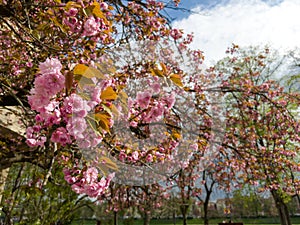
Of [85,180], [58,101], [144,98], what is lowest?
[85,180]

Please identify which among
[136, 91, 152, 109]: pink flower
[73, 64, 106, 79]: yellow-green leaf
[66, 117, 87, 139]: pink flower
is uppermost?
[136, 91, 152, 109]: pink flower

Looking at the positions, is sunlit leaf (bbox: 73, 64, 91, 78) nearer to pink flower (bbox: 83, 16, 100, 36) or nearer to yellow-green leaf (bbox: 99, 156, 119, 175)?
yellow-green leaf (bbox: 99, 156, 119, 175)

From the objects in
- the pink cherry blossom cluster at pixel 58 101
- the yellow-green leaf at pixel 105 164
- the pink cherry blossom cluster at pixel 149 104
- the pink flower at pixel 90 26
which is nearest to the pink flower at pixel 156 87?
the pink cherry blossom cluster at pixel 149 104

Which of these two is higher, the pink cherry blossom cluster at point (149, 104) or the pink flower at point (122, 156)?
the pink cherry blossom cluster at point (149, 104)

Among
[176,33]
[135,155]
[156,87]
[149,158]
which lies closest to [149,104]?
[156,87]

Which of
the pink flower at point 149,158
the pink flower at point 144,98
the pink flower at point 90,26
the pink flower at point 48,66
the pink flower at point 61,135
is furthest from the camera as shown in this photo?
the pink flower at point 149,158

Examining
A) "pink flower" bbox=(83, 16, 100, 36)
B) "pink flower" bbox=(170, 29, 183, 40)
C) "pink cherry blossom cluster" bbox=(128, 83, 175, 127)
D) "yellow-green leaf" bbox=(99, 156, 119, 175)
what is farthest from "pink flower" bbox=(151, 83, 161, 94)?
"pink flower" bbox=(170, 29, 183, 40)

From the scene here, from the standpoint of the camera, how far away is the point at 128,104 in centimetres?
140

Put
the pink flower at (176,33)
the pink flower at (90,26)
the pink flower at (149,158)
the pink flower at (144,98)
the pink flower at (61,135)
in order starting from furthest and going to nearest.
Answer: the pink flower at (176,33)
the pink flower at (149,158)
the pink flower at (90,26)
the pink flower at (144,98)
the pink flower at (61,135)

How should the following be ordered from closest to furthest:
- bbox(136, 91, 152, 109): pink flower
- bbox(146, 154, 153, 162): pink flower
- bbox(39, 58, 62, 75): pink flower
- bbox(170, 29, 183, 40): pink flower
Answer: bbox(39, 58, 62, 75): pink flower, bbox(136, 91, 152, 109): pink flower, bbox(146, 154, 153, 162): pink flower, bbox(170, 29, 183, 40): pink flower

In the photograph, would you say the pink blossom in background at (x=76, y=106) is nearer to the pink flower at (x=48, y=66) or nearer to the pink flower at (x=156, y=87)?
the pink flower at (x=48, y=66)

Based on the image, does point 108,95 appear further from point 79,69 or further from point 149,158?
point 149,158

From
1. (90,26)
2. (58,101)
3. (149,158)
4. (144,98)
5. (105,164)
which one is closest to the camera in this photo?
(58,101)

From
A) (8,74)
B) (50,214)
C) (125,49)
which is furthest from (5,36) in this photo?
(50,214)
